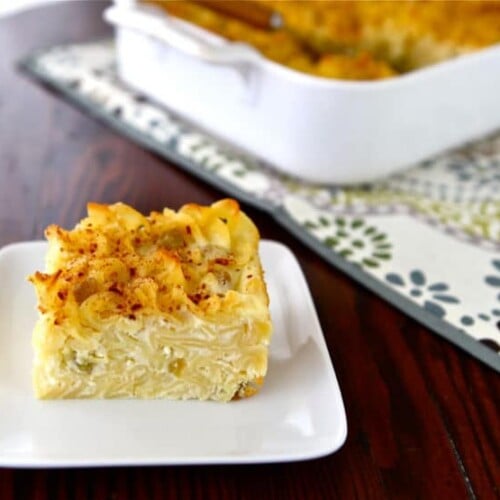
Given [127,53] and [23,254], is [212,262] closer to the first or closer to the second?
[23,254]

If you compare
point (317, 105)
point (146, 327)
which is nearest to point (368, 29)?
point (317, 105)

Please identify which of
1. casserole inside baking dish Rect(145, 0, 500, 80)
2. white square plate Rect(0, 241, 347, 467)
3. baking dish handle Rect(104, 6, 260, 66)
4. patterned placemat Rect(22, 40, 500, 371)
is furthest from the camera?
casserole inside baking dish Rect(145, 0, 500, 80)

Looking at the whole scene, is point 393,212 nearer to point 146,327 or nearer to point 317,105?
point 317,105

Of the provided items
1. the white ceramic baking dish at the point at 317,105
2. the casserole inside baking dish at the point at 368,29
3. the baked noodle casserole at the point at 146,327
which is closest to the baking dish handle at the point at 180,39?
the white ceramic baking dish at the point at 317,105

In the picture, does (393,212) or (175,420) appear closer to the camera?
(175,420)

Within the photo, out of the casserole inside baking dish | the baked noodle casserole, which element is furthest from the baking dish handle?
the baked noodle casserole

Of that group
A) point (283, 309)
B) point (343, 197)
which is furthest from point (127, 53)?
point (283, 309)

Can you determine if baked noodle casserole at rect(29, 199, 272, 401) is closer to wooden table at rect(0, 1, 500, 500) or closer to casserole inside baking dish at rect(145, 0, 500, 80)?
wooden table at rect(0, 1, 500, 500)
